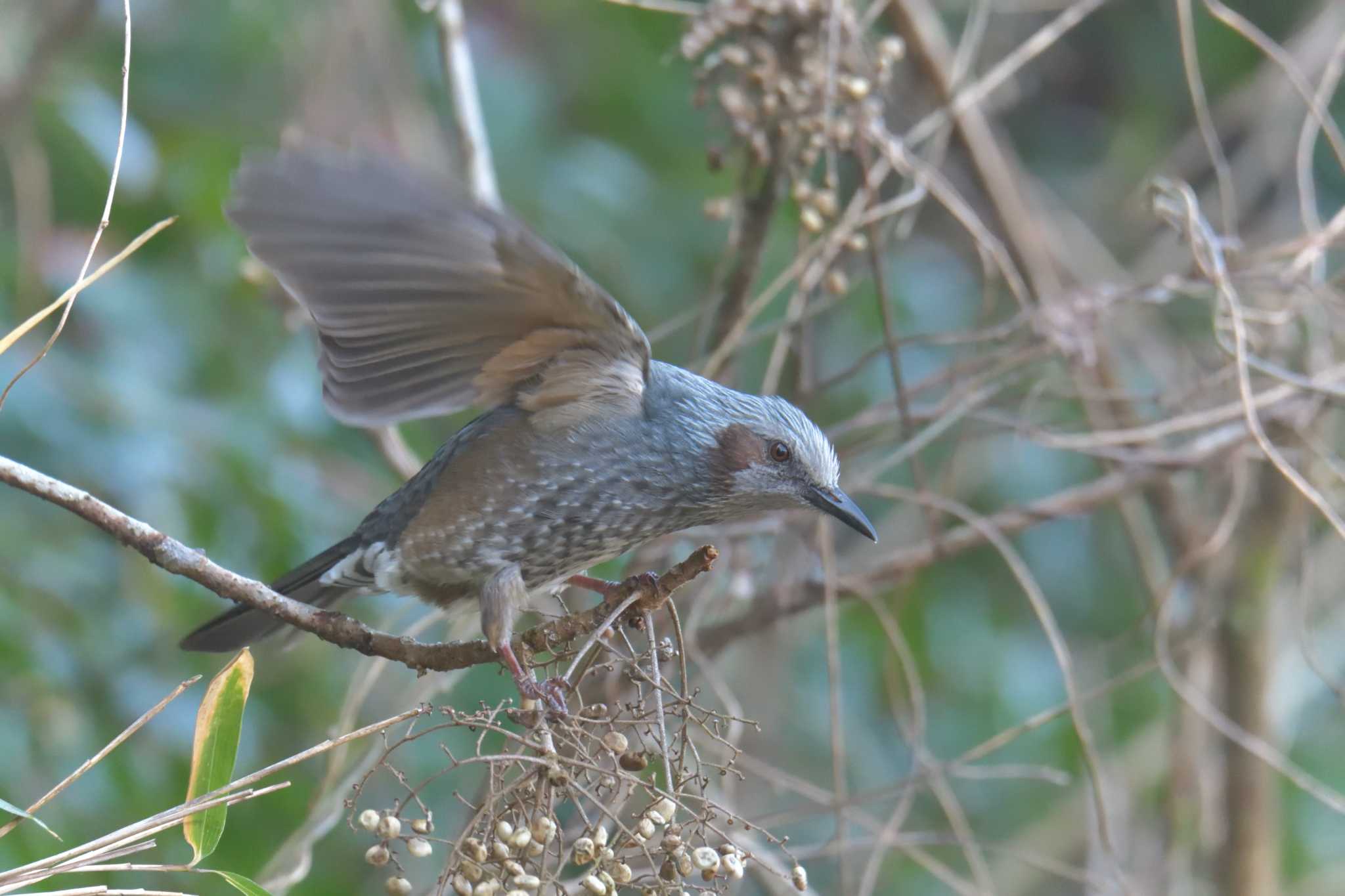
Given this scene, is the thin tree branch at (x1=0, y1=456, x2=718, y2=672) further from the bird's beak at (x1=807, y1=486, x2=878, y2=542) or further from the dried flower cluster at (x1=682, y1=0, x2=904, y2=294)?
the dried flower cluster at (x1=682, y1=0, x2=904, y2=294)

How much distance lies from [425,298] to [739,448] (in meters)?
0.65

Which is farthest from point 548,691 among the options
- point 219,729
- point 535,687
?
point 219,729

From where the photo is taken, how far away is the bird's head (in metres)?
2.68

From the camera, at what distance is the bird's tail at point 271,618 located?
112 inches

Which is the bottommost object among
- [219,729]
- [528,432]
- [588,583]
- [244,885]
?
[244,885]

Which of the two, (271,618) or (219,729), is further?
(271,618)

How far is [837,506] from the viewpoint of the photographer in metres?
2.69

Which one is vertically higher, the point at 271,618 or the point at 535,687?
the point at 535,687

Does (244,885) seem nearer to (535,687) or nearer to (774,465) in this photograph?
(535,687)

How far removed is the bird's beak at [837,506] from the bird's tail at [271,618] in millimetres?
983

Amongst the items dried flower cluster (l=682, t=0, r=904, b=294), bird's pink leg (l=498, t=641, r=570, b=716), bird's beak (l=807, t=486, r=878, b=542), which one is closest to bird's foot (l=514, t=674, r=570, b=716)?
bird's pink leg (l=498, t=641, r=570, b=716)

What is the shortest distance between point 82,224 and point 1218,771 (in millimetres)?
3653

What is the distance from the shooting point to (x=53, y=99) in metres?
3.89

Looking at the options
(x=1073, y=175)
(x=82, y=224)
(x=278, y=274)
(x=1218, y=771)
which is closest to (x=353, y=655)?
(x=82, y=224)
